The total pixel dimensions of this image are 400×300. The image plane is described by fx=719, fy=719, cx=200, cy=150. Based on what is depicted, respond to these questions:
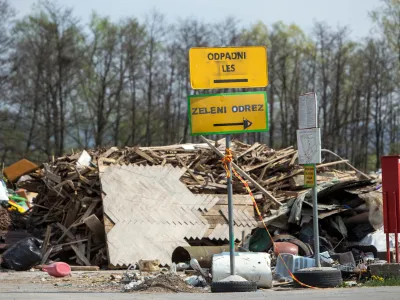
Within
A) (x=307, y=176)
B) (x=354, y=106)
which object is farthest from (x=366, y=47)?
(x=307, y=176)

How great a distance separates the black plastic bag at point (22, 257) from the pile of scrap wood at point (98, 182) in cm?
62

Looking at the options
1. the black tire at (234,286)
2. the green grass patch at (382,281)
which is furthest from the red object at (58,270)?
the green grass patch at (382,281)

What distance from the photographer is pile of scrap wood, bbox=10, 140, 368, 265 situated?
17.4 meters

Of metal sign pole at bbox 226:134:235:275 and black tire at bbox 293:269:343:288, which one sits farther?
black tire at bbox 293:269:343:288

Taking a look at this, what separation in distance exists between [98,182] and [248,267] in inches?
271

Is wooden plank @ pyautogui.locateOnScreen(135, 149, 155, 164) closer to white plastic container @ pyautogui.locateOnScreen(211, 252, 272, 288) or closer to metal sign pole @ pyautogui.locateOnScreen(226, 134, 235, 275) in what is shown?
white plastic container @ pyautogui.locateOnScreen(211, 252, 272, 288)

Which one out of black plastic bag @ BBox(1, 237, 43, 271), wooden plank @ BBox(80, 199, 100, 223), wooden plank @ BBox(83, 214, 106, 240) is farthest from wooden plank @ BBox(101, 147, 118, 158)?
black plastic bag @ BBox(1, 237, 43, 271)

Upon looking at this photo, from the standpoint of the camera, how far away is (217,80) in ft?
36.8

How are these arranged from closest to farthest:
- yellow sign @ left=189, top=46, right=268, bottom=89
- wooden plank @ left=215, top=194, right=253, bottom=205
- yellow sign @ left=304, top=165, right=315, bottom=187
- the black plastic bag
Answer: yellow sign @ left=189, top=46, right=268, bottom=89 < yellow sign @ left=304, top=165, right=315, bottom=187 < the black plastic bag < wooden plank @ left=215, top=194, right=253, bottom=205

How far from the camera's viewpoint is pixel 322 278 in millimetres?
11922

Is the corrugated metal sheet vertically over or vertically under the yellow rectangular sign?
under

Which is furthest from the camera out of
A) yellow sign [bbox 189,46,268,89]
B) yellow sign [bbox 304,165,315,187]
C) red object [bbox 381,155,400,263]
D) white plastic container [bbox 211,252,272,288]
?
red object [bbox 381,155,400,263]

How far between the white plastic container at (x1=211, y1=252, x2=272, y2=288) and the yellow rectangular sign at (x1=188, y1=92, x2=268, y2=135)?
90.2 inches

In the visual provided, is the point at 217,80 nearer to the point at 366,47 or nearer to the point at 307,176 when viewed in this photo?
the point at 307,176
